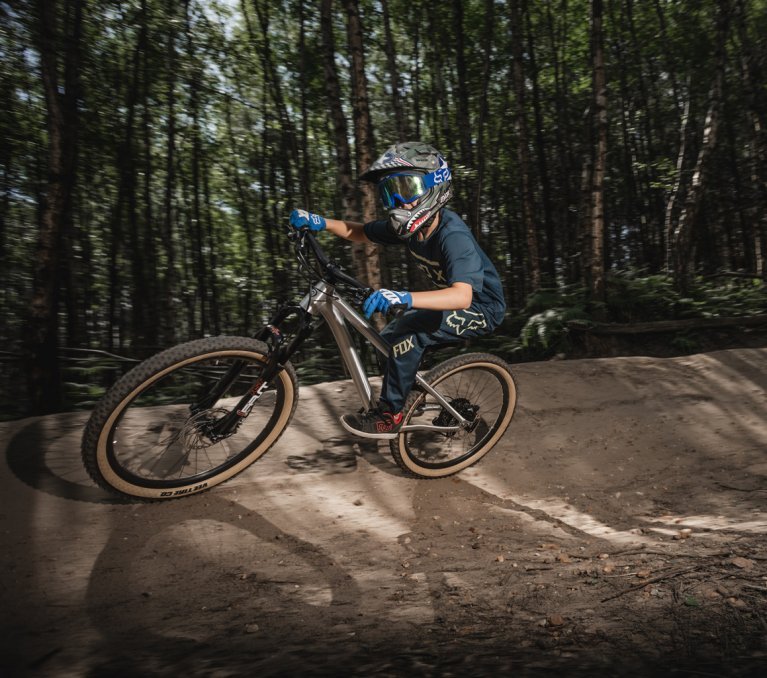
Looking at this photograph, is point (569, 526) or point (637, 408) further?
point (637, 408)

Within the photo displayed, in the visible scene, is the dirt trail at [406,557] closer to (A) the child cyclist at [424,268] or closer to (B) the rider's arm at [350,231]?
(A) the child cyclist at [424,268]

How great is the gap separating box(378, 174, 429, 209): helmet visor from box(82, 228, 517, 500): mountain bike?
1.88ft

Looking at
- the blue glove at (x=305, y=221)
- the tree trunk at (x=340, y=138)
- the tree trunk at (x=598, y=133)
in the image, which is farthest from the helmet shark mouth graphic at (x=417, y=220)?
the tree trunk at (x=598, y=133)

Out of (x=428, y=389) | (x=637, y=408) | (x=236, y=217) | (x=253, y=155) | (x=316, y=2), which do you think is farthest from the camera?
(x=236, y=217)

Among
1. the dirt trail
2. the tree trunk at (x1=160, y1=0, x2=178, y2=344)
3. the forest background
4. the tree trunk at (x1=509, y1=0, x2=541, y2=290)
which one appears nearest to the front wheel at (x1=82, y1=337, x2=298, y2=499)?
the dirt trail

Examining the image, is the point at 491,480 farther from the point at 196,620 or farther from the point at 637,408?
the point at 196,620

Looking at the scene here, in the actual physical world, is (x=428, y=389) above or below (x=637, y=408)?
above

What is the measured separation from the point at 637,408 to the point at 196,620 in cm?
416

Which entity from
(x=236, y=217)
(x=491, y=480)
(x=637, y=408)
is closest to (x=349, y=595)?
(x=491, y=480)

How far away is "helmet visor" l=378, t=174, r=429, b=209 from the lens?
3.05m

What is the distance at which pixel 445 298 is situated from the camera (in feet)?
9.23

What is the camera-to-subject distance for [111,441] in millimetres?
2641

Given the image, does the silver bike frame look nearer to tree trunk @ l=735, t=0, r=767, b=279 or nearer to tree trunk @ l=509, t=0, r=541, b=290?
tree trunk @ l=509, t=0, r=541, b=290

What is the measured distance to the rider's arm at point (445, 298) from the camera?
9.07ft
